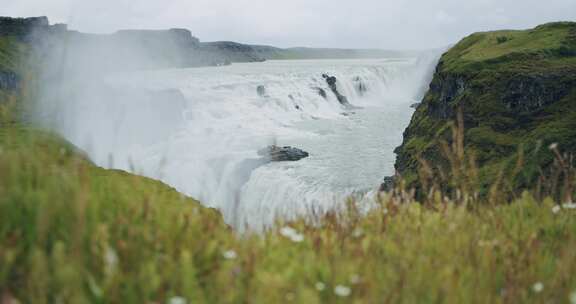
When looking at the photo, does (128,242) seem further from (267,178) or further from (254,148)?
(254,148)

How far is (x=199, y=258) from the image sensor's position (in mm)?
3447

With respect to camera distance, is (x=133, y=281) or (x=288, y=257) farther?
(x=288, y=257)

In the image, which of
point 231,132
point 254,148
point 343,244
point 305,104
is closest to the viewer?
point 343,244

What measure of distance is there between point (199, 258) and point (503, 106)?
1716 inches

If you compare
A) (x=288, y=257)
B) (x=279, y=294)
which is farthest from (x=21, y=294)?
(x=288, y=257)

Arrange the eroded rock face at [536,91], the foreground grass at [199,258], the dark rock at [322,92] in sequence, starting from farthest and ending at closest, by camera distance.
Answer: the dark rock at [322,92] < the eroded rock face at [536,91] < the foreground grass at [199,258]

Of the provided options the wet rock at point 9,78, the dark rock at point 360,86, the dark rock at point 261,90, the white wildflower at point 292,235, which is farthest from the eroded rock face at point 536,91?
the wet rock at point 9,78

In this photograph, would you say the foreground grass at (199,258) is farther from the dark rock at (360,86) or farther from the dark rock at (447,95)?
the dark rock at (360,86)

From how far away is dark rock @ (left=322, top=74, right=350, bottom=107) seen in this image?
8556 cm

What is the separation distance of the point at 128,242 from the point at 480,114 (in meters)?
43.5

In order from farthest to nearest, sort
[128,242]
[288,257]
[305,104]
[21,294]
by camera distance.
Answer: [305,104]
[288,257]
[128,242]
[21,294]

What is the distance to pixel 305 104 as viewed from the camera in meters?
76.1

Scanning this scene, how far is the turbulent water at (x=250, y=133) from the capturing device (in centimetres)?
3909

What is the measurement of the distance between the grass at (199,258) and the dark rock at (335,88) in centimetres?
8117
